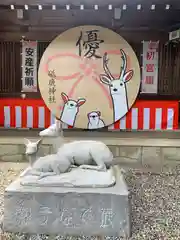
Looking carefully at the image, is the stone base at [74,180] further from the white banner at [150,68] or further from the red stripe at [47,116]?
the white banner at [150,68]

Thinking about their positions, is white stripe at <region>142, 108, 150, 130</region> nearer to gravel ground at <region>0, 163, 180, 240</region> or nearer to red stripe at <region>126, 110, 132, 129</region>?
red stripe at <region>126, 110, 132, 129</region>

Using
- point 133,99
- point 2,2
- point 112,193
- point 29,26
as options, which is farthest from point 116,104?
point 112,193

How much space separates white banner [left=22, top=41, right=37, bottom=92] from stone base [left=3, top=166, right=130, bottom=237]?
2587 mm

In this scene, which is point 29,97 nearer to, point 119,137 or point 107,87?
point 107,87

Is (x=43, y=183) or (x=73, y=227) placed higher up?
(x=43, y=183)

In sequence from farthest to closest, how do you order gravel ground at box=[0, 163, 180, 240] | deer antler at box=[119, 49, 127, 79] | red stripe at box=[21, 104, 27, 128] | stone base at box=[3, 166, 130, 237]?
red stripe at box=[21, 104, 27, 128], deer antler at box=[119, 49, 127, 79], gravel ground at box=[0, 163, 180, 240], stone base at box=[3, 166, 130, 237]

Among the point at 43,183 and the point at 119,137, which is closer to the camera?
the point at 43,183

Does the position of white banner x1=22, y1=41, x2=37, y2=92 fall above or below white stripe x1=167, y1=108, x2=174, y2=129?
above

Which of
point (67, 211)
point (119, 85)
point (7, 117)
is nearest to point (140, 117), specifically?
point (119, 85)

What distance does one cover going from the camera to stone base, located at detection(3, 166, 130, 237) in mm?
2109

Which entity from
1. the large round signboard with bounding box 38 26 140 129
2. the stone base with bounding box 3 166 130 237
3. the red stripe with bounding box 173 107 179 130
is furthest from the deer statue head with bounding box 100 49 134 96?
the stone base with bounding box 3 166 130 237

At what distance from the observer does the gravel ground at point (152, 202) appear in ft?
7.25

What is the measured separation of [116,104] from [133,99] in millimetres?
257

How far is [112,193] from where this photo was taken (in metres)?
2.09
